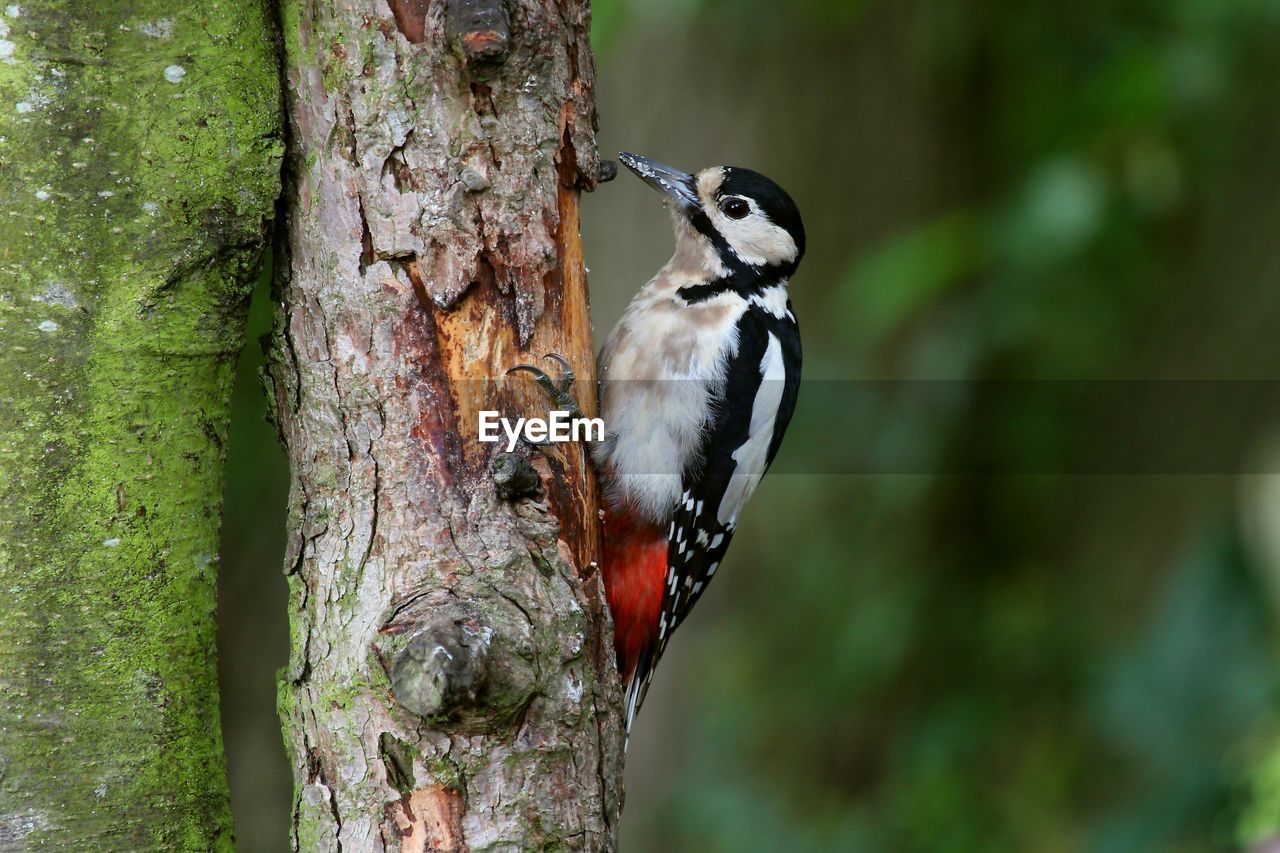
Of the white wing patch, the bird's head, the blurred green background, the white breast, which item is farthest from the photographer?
the blurred green background

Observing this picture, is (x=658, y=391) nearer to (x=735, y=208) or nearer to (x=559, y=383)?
(x=735, y=208)

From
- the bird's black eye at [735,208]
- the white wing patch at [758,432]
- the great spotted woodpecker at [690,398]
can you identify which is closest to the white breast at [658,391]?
the great spotted woodpecker at [690,398]

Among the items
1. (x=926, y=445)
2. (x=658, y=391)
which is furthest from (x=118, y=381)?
(x=926, y=445)

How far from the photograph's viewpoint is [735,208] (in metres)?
2.63

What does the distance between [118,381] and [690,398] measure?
1.21 m

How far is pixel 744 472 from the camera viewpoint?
99.7 inches

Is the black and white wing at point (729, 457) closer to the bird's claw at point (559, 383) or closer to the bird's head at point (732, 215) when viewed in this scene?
the bird's head at point (732, 215)

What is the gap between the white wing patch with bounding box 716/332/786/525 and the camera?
2496mm

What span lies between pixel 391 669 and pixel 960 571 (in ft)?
9.42

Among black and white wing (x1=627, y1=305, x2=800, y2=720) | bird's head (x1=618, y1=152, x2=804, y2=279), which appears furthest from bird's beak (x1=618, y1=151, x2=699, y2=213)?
black and white wing (x1=627, y1=305, x2=800, y2=720)

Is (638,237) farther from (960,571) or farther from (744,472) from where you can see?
(960,571)

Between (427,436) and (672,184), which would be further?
(672,184)

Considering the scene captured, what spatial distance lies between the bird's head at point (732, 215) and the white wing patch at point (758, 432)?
0.22 m

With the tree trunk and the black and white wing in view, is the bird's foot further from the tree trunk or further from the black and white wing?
the black and white wing
